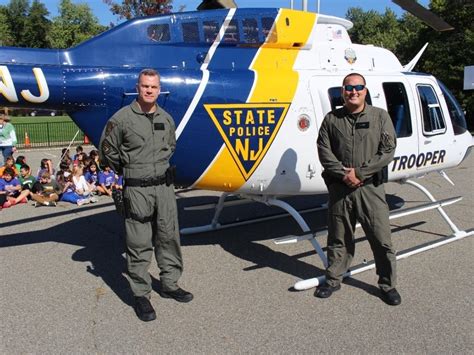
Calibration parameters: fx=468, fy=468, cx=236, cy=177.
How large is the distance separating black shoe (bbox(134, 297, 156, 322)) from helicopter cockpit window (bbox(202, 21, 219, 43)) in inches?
103

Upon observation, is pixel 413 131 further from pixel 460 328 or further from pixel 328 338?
pixel 328 338

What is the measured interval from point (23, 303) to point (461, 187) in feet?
27.0

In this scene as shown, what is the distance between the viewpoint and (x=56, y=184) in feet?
30.3

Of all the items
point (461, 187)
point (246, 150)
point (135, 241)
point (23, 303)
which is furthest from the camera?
point (461, 187)

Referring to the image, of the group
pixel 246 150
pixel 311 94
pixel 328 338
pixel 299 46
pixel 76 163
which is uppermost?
pixel 299 46

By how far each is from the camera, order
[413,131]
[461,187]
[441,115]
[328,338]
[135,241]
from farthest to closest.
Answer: [461,187], [441,115], [413,131], [135,241], [328,338]

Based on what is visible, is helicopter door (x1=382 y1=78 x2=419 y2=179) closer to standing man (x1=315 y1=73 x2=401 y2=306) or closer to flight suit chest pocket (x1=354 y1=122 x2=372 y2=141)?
standing man (x1=315 y1=73 x2=401 y2=306)

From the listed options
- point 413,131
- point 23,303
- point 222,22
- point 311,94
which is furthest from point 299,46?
point 23,303

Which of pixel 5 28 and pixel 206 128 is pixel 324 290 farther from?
pixel 5 28

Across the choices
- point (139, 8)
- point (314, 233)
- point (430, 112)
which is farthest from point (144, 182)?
point (139, 8)

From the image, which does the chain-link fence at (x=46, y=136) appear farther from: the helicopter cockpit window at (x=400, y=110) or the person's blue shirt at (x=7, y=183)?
the helicopter cockpit window at (x=400, y=110)

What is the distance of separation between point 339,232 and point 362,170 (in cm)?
65

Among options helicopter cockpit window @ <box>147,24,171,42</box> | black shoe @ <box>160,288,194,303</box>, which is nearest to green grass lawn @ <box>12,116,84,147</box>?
helicopter cockpit window @ <box>147,24,171,42</box>

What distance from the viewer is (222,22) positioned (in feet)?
15.7
